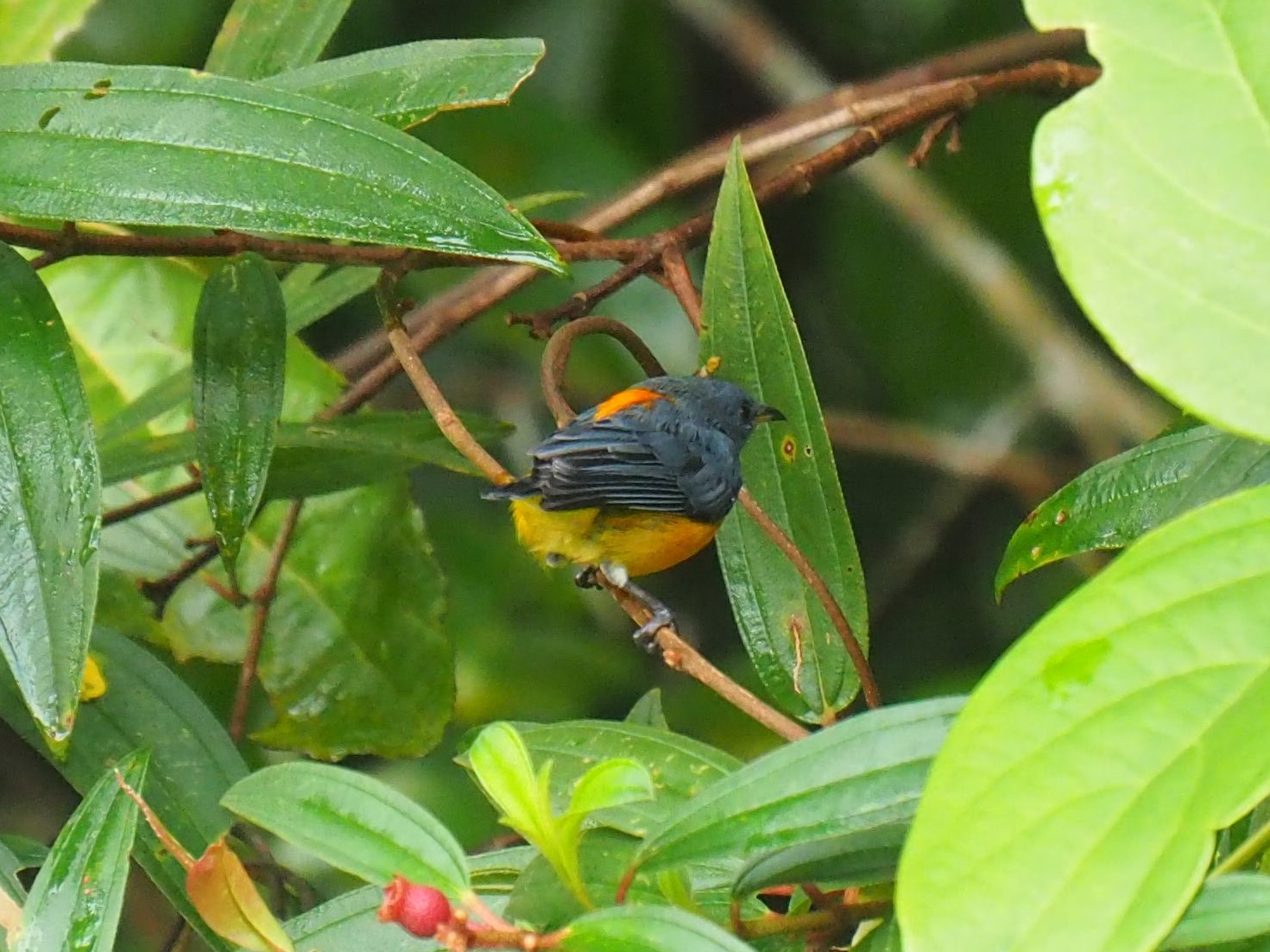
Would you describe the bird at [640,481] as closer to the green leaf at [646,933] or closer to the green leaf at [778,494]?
the green leaf at [778,494]

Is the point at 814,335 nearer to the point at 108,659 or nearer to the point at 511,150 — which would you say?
the point at 511,150

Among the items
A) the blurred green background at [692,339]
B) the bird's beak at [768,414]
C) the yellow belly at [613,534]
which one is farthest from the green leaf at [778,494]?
the blurred green background at [692,339]

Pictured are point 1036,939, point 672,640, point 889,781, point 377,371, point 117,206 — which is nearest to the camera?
point 1036,939

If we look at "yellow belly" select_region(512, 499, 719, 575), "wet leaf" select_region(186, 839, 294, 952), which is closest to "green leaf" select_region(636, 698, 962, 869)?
"wet leaf" select_region(186, 839, 294, 952)

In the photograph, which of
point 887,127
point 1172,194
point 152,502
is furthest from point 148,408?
point 1172,194

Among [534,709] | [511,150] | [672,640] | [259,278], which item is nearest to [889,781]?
[672,640]
